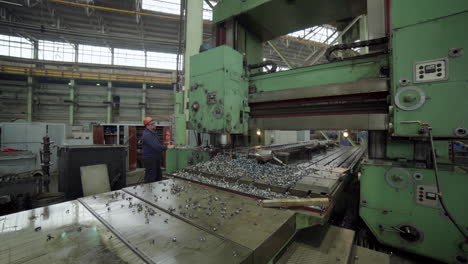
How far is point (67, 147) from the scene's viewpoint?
2801 mm

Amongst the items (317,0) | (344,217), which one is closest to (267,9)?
(317,0)

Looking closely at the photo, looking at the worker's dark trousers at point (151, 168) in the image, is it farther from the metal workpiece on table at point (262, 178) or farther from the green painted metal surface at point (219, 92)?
the metal workpiece on table at point (262, 178)

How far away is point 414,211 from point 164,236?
1.52 m

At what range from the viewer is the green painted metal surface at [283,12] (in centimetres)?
211

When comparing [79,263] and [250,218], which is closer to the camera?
A: [79,263]

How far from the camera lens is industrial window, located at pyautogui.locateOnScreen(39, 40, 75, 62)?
882 cm

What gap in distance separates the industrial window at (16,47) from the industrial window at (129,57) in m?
3.51

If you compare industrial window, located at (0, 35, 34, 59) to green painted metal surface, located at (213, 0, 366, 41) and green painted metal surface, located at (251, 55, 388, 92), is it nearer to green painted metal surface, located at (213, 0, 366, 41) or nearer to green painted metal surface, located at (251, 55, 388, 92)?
green painted metal surface, located at (213, 0, 366, 41)

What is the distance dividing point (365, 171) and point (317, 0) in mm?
1904

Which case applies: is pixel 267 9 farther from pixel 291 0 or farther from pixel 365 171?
pixel 365 171

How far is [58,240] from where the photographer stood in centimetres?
77

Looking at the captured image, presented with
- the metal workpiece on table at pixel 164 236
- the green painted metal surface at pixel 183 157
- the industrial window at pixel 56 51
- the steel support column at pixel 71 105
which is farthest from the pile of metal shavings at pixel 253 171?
the industrial window at pixel 56 51

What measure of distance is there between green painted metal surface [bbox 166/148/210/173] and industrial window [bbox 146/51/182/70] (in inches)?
356

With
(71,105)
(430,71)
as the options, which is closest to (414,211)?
(430,71)
